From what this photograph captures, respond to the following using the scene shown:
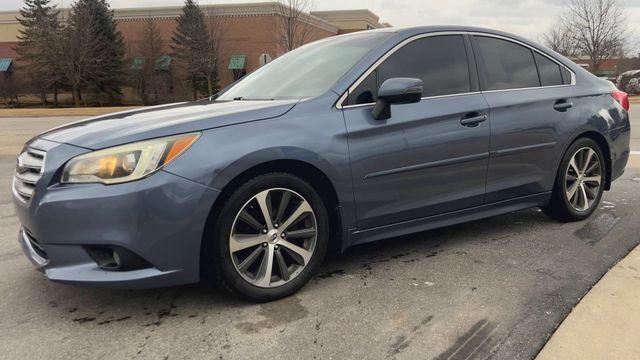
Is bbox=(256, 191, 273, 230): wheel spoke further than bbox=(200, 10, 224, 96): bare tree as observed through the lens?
No

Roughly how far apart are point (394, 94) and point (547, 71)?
1.97m

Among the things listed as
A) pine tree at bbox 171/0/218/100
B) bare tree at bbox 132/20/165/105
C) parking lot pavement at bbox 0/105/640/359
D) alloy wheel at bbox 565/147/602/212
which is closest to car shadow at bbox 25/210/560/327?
parking lot pavement at bbox 0/105/640/359

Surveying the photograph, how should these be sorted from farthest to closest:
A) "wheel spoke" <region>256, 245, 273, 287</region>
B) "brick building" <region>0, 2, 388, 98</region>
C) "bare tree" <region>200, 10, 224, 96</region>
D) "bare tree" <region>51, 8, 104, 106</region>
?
"brick building" <region>0, 2, 388, 98</region>, "bare tree" <region>200, 10, 224, 96</region>, "bare tree" <region>51, 8, 104, 106</region>, "wheel spoke" <region>256, 245, 273, 287</region>

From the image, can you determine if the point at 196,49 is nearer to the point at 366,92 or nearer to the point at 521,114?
the point at 521,114

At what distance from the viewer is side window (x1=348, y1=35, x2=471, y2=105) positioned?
12.1 feet

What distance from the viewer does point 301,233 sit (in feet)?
10.7

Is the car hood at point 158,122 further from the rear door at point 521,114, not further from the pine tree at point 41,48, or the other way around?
the pine tree at point 41,48

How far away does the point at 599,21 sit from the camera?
109 feet

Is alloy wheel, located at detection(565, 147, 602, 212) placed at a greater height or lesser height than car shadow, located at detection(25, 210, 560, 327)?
greater

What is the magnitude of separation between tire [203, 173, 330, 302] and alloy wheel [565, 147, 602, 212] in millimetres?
2477

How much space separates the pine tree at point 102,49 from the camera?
38062mm

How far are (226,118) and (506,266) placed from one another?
2176 millimetres

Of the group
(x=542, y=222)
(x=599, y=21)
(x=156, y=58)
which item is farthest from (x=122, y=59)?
(x=542, y=222)

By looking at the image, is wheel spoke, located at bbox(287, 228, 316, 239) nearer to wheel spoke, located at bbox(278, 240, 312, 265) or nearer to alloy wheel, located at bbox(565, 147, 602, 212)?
wheel spoke, located at bbox(278, 240, 312, 265)
